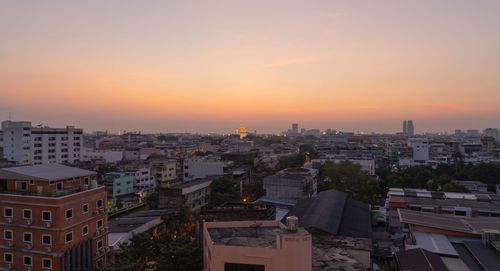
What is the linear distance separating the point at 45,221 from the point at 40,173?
1935 millimetres

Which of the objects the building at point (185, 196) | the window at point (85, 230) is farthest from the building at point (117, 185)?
the window at point (85, 230)

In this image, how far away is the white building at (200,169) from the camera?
34594 millimetres

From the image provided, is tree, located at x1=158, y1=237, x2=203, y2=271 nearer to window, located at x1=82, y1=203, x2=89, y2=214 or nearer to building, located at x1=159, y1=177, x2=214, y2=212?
window, located at x1=82, y1=203, x2=89, y2=214

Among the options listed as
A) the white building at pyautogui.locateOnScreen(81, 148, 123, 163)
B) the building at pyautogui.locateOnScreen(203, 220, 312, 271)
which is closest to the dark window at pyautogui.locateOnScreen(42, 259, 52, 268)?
the building at pyautogui.locateOnScreen(203, 220, 312, 271)

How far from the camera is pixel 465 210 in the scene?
20984mm

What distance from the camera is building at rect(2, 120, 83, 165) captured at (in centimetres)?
4247

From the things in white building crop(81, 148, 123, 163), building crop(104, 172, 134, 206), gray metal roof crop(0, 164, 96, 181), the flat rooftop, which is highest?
gray metal roof crop(0, 164, 96, 181)

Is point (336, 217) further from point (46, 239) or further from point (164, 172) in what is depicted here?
point (164, 172)

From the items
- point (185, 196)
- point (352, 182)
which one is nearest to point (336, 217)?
point (185, 196)

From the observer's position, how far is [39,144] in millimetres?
44000

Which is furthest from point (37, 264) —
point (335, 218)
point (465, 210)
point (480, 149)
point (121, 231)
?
point (480, 149)

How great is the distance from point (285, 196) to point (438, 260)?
47.9 ft

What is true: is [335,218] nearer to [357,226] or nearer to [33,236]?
[357,226]

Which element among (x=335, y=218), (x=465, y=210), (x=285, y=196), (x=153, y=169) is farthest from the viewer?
(x=153, y=169)
